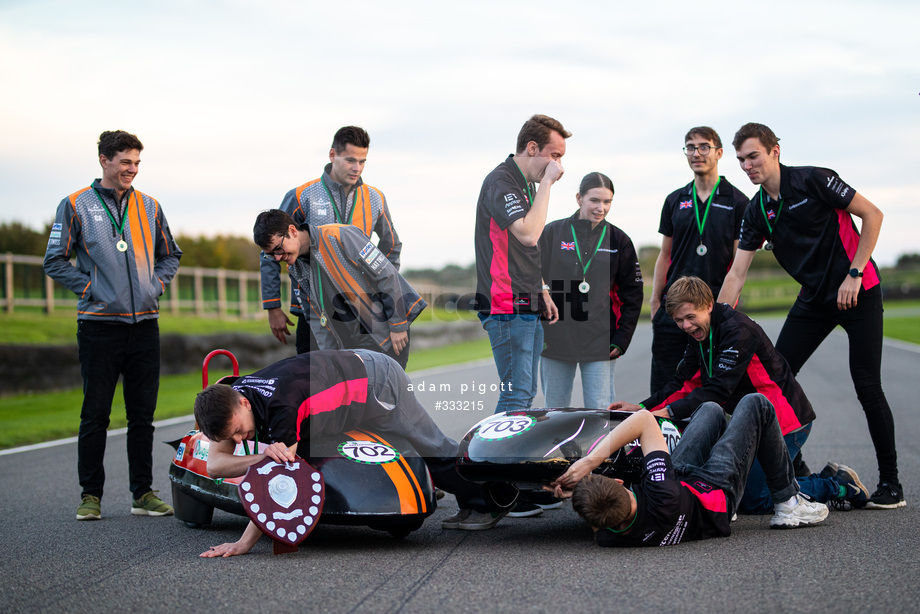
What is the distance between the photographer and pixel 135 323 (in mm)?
5277

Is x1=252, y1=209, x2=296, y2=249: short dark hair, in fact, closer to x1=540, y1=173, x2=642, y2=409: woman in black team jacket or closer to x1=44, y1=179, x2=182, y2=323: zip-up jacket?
x1=44, y1=179, x2=182, y2=323: zip-up jacket

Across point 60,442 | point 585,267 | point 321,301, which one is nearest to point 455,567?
point 321,301

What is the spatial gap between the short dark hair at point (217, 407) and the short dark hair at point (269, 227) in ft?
3.65

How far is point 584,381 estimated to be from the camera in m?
5.45

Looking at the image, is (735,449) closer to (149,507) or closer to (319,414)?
(319,414)

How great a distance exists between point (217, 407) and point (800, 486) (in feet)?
10.6

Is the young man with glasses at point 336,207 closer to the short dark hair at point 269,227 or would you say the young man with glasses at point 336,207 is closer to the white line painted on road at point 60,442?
the short dark hair at point 269,227

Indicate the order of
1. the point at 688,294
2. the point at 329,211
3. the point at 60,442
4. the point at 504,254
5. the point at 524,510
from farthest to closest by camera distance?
the point at 60,442, the point at 329,211, the point at 524,510, the point at 504,254, the point at 688,294

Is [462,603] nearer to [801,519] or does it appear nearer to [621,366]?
[801,519]

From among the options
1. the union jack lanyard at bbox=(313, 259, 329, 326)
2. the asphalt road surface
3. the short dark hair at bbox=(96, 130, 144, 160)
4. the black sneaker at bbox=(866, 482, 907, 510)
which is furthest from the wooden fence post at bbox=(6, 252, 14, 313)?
the black sneaker at bbox=(866, 482, 907, 510)

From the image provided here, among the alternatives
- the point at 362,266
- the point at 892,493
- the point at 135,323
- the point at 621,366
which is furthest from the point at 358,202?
the point at 621,366

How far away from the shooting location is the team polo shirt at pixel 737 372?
14.8 feet

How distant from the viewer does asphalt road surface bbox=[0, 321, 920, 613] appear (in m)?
3.09

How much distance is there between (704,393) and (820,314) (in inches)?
38.8
